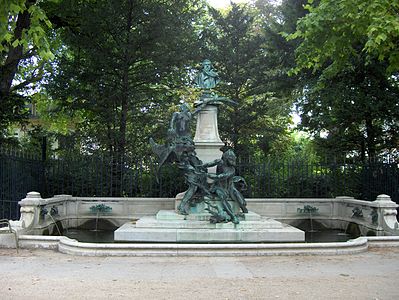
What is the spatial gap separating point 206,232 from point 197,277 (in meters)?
3.51

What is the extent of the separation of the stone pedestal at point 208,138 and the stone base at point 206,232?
312cm

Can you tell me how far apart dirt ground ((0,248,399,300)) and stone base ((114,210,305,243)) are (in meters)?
1.80

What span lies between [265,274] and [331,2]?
337 inches

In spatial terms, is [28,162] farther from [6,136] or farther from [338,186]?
[338,186]

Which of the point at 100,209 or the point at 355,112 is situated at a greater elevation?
the point at 355,112

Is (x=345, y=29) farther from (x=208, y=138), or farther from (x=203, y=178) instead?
(x=203, y=178)

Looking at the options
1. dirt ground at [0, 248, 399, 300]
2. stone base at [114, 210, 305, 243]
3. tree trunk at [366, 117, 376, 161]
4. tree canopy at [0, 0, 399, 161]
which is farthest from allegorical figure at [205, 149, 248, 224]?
tree trunk at [366, 117, 376, 161]

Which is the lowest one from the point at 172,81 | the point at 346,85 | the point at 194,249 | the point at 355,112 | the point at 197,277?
the point at 197,277

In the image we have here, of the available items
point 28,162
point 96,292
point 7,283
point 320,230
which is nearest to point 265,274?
point 96,292

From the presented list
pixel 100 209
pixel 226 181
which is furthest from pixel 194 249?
pixel 100 209

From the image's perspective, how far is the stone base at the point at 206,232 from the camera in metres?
10.8

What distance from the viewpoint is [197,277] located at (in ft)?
24.0

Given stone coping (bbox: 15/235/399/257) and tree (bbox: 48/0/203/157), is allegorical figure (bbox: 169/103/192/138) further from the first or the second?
tree (bbox: 48/0/203/157)

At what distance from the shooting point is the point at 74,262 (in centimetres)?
849
